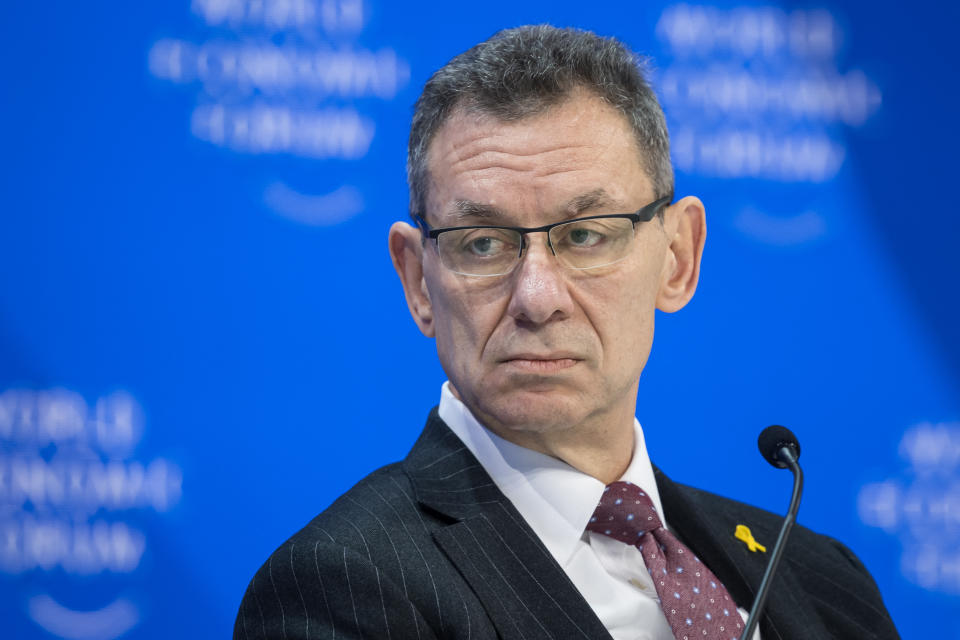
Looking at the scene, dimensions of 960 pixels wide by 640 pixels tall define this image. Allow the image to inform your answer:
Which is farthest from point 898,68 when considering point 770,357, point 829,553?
point 829,553

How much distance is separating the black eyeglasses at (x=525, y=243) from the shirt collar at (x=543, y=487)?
13.2 inches

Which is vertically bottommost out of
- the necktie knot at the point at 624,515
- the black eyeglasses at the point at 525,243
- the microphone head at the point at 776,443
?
the necktie knot at the point at 624,515

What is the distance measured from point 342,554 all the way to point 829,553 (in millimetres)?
1251

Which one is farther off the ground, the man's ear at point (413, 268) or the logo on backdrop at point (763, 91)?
the logo on backdrop at point (763, 91)

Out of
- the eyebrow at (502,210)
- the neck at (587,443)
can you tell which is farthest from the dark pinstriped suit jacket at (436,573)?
the eyebrow at (502,210)

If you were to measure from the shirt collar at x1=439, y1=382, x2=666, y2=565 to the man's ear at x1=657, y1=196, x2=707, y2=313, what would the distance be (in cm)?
42

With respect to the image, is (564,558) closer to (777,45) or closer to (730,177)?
(730,177)

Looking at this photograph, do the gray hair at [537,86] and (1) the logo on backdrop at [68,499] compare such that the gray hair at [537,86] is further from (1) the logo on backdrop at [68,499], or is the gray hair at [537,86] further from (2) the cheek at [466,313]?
(1) the logo on backdrop at [68,499]

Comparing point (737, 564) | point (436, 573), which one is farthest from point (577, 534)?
point (737, 564)

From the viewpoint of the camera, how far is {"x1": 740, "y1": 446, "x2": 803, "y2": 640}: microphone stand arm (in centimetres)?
153

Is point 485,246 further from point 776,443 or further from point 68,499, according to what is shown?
point 68,499

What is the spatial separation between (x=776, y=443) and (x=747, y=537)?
50 centimetres

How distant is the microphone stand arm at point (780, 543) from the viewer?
153 centimetres

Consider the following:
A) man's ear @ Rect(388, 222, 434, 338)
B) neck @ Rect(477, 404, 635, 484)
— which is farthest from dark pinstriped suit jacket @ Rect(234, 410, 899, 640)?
man's ear @ Rect(388, 222, 434, 338)
